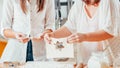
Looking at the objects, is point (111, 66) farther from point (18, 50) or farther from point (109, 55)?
point (18, 50)

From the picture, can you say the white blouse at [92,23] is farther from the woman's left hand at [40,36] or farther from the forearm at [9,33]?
the forearm at [9,33]

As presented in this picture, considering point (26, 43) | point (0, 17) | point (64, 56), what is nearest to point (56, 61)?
point (64, 56)

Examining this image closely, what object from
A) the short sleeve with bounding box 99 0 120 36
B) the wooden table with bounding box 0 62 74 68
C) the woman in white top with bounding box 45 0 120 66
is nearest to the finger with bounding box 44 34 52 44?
the woman in white top with bounding box 45 0 120 66

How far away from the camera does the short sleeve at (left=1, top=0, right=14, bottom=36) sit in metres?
1.00

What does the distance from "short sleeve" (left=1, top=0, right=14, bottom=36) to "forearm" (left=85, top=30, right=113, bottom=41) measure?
1.15ft

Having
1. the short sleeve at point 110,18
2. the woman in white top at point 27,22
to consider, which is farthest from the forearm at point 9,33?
the short sleeve at point 110,18

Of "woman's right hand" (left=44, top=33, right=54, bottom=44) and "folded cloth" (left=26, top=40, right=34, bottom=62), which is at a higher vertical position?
"woman's right hand" (left=44, top=33, right=54, bottom=44)

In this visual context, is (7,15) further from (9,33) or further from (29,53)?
(29,53)

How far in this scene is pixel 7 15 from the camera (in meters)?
1.00

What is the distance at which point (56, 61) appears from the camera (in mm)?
1019

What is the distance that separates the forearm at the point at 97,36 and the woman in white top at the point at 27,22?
0.17 metres

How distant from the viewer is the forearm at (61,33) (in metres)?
0.99

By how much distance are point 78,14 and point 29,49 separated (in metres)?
0.28

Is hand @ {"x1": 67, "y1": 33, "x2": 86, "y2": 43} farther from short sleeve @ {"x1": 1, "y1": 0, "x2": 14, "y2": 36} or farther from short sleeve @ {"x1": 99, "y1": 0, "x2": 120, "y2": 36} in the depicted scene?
short sleeve @ {"x1": 1, "y1": 0, "x2": 14, "y2": 36}
